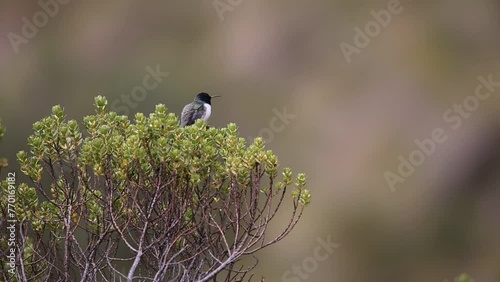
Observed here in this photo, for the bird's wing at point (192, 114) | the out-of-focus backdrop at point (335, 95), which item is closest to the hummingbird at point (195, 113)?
the bird's wing at point (192, 114)

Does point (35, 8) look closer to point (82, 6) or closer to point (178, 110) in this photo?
point (82, 6)

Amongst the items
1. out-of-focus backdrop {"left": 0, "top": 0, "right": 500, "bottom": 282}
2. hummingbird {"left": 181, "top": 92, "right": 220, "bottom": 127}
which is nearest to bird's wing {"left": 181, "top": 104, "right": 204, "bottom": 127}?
hummingbird {"left": 181, "top": 92, "right": 220, "bottom": 127}

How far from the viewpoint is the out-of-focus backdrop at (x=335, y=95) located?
17.7 metres

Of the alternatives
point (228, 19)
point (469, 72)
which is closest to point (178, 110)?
point (228, 19)

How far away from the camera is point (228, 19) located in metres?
20.7

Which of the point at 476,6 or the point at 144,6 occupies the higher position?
the point at 144,6

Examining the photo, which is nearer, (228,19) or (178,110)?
(178,110)

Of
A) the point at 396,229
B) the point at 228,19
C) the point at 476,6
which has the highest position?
the point at 228,19

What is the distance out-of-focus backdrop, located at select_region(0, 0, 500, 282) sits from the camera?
17703 millimetres

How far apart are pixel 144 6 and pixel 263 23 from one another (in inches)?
135

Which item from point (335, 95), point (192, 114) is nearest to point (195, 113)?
point (192, 114)

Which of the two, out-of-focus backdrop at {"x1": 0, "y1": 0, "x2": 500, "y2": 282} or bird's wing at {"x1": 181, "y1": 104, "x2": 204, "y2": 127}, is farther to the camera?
out-of-focus backdrop at {"x1": 0, "y1": 0, "x2": 500, "y2": 282}

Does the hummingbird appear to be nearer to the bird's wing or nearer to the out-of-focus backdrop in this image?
the bird's wing

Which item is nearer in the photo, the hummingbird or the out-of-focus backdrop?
the hummingbird
